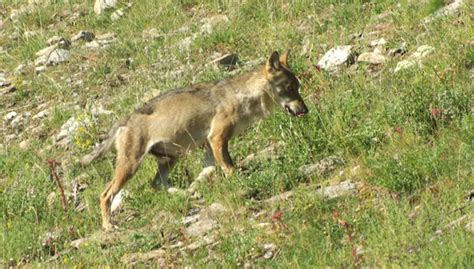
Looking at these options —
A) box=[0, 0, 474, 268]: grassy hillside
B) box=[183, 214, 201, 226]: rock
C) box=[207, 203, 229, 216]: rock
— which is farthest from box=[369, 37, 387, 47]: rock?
box=[183, 214, 201, 226]: rock

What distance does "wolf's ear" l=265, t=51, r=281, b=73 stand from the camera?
1180 cm

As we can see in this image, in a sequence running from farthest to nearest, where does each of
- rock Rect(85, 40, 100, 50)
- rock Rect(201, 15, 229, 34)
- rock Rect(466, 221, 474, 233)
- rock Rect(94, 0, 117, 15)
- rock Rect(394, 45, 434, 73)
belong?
rock Rect(94, 0, 117, 15), rock Rect(85, 40, 100, 50), rock Rect(201, 15, 229, 34), rock Rect(394, 45, 434, 73), rock Rect(466, 221, 474, 233)

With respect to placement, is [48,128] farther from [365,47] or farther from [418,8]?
[418,8]

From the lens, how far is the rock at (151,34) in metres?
16.1

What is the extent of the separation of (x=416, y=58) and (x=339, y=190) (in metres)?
3.51

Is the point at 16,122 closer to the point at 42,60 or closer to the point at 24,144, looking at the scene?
the point at 24,144

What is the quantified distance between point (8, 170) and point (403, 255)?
6861mm

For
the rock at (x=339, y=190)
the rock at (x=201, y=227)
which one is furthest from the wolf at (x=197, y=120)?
the rock at (x=339, y=190)

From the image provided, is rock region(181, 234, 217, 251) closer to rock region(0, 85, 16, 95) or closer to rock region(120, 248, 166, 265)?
rock region(120, 248, 166, 265)

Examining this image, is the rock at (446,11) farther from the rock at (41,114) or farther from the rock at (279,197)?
the rock at (41,114)

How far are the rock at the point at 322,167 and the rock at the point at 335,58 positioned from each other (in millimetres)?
2965

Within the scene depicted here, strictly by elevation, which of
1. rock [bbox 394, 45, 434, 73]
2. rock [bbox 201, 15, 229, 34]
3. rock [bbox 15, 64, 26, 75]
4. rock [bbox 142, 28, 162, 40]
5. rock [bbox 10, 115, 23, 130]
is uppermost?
rock [bbox 394, 45, 434, 73]

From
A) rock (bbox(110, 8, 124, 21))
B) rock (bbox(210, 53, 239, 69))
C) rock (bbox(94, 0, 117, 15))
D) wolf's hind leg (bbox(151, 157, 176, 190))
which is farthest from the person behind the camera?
rock (bbox(94, 0, 117, 15))

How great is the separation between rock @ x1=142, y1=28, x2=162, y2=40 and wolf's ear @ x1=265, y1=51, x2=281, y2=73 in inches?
178
